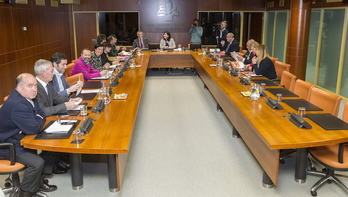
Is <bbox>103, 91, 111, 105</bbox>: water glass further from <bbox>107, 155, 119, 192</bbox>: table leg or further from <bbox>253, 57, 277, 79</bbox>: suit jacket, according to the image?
<bbox>253, 57, 277, 79</bbox>: suit jacket

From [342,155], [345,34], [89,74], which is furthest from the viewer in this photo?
[345,34]

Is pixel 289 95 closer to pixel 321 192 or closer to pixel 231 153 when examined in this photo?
pixel 231 153

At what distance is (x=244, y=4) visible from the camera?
41.5 feet

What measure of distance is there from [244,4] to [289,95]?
8.77 metres

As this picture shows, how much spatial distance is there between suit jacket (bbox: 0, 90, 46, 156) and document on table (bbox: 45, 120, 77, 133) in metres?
0.12

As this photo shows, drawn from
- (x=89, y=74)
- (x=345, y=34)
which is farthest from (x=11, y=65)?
(x=345, y=34)

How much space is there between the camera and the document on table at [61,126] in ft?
10.8

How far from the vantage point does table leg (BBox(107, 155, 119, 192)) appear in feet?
11.0

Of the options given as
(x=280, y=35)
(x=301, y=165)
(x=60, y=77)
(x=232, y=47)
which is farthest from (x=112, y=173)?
(x=280, y=35)

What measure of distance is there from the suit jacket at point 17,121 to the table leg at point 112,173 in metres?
0.74

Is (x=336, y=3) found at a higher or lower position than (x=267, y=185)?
higher

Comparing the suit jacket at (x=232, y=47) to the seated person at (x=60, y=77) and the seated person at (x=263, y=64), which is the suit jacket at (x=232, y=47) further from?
the seated person at (x=60, y=77)

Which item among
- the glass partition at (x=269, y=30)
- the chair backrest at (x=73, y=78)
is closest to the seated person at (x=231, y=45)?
the glass partition at (x=269, y=30)

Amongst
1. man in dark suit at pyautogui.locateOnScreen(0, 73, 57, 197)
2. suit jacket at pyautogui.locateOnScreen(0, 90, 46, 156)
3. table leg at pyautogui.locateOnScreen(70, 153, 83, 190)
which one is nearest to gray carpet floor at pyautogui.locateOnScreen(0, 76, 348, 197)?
table leg at pyautogui.locateOnScreen(70, 153, 83, 190)
